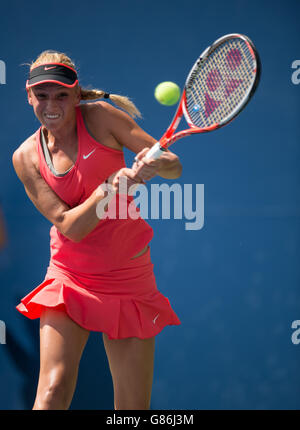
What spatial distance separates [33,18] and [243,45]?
1170mm

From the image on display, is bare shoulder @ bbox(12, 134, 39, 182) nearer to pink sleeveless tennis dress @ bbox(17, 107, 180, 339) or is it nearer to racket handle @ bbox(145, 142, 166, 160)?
pink sleeveless tennis dress @ bbox(17, 107, 180, 339)

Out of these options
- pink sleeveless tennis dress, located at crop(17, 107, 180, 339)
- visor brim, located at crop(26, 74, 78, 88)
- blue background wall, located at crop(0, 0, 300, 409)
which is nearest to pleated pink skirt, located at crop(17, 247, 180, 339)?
pink sleeveless tennis dress, located at crop(17, 107, 180, 339)

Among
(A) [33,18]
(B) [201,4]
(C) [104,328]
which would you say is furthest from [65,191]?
(B) [201,4]

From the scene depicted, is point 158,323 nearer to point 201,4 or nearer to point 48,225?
point 48,225

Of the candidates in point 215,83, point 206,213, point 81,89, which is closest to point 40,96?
point 81,89

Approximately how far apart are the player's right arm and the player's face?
0.44 ft

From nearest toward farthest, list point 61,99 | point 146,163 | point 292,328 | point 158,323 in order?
1. point 146,163
2. point 61,99
3. point 158,323
4. point 292,328

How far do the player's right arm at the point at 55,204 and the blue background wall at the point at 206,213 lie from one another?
0.73 metres

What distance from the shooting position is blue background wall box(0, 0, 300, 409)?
2525 millimetres

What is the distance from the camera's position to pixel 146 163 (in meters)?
1.54

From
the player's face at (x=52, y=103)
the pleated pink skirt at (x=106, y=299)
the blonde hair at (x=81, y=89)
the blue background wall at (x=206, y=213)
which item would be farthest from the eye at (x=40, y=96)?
the blue background wall at (x=206, y=213)

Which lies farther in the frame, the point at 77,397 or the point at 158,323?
the point at 77,397

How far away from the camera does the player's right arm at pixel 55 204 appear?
67.1 inches

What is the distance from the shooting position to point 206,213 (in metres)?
2.61
